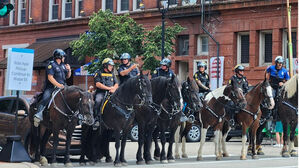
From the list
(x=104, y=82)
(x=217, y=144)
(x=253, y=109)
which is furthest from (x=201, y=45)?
(x=104, y=82)

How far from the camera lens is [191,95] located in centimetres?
1603

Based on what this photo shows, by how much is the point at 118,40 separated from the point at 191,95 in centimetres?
1633

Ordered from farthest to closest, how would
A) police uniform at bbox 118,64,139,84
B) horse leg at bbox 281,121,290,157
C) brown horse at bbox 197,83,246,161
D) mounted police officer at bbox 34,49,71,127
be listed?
horse leg at bbox 281,121,290,157 → brown horse at bbox 197,83,246,161 → police uniform at bbox 118,64,139,84 → mounted police officer at bbox 34,49,71,127

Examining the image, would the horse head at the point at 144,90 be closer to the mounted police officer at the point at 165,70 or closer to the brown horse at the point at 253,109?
the mounted police officer at the point at 165,70

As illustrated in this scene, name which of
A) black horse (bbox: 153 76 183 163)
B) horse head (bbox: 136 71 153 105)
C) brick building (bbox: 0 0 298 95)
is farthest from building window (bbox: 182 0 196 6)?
horse head (bbox: 136 71 153 105)

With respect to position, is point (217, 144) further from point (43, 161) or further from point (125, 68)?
point (43, 161)

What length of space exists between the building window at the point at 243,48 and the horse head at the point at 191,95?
1953 centimetres

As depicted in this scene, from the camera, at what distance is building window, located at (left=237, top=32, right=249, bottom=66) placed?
35444 millimetres

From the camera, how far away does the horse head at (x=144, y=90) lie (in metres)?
14.5

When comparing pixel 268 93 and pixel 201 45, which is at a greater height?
pixel 201 45

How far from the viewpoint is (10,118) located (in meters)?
16.6

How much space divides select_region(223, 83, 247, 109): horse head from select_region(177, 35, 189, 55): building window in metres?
21.2

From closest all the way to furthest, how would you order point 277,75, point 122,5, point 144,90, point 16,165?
point 16,165, point 144,90, point 277,75, point 122,5

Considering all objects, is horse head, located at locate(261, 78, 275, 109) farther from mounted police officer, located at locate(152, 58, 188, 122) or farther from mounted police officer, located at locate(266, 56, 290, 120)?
mounted police officer, located at locate(152, 58, 188, 122)
